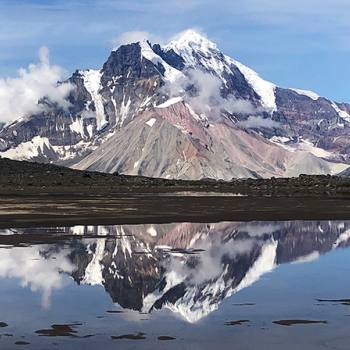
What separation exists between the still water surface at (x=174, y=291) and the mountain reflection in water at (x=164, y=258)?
2.5 inches

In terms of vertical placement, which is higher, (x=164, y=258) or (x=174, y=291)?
(x=164, y=258)

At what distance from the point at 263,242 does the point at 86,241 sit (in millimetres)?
12180

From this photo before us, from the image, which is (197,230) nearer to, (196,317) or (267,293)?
(267,293)

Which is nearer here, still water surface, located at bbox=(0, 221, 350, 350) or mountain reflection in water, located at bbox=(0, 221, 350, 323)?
still water surface, located at bbox=(0, 221, 350, 350)

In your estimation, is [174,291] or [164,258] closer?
[174,291]

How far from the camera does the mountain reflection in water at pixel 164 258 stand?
2794cm

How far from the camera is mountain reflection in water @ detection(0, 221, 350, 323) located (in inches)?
1100

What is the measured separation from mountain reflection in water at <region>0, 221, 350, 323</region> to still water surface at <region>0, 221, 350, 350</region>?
0.21ft

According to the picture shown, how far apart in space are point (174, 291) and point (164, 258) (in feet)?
34.5

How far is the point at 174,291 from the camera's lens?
93.6ft

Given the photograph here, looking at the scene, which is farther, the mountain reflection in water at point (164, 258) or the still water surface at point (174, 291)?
the mountain reflection in water at point (164, 258)

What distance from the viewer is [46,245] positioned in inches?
1734

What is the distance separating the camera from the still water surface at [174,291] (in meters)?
20.5

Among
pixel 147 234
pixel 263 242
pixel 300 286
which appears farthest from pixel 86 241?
pixel 300 286
